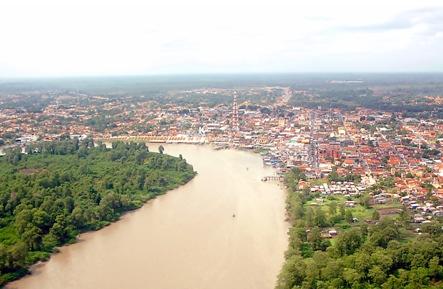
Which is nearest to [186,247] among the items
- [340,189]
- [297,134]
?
[340,189]

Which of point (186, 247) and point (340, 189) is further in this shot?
point (340, 189)

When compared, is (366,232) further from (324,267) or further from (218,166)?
(218,166)

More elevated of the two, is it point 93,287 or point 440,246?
point 440,246

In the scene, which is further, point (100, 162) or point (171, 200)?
point (100, 162)

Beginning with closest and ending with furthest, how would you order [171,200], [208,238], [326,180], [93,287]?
[93,287]
[208,238]
[171,200]
[326,180]

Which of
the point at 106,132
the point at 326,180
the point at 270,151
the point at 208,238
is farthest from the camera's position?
the point at 106,132

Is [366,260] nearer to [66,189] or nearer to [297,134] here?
[66,189]

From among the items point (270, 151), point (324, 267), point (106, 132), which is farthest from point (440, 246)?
point (106, 132)
